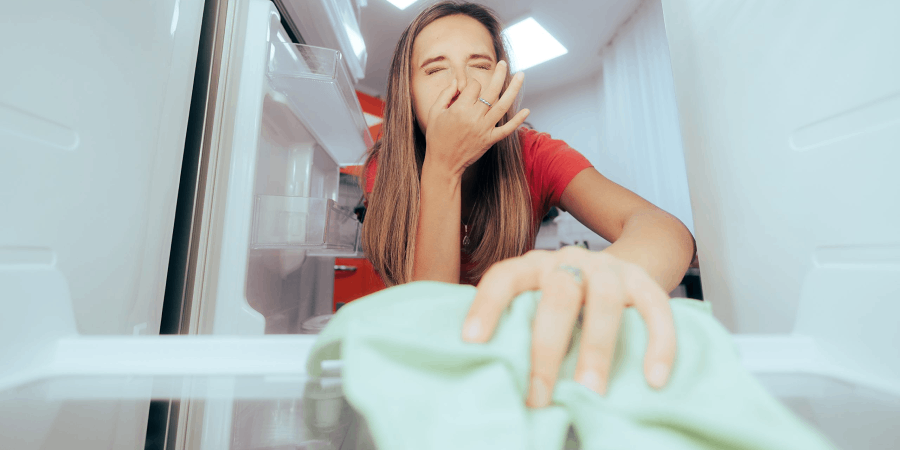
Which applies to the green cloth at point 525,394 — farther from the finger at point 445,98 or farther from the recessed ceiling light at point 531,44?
the recessed ceiling light at point 531,44

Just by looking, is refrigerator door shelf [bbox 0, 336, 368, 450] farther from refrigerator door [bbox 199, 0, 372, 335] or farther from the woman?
the woman

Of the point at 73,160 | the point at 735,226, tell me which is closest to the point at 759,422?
the point at 735,226

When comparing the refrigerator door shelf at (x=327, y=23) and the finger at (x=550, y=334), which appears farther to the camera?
the refrigerator door shelf at (x=327, y=23)

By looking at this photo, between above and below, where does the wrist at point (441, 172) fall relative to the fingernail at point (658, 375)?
above

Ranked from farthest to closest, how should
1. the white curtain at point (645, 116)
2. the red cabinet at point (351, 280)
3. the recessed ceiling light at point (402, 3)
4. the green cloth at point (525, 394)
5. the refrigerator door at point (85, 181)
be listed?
1. the red cabinet at point (351, 280)
2. the recessed ceiling light at point (402, 3)
3. the white curtain at point (645, 116)
4. the refrigerator door at point (85, 181)
5. the green cloth at point (525, 394)

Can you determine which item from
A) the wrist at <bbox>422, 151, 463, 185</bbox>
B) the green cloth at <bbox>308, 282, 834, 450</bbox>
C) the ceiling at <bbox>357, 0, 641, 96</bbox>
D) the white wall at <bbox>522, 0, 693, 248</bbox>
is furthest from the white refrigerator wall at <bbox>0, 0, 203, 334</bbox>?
the white wall at <bbox>522, 0, 693, 248</bbox>

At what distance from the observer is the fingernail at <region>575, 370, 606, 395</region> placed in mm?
208

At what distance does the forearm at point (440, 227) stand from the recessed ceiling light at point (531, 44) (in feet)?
5.60

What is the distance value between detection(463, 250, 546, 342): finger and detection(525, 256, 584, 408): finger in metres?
0.02

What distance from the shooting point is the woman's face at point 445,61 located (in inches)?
32.6

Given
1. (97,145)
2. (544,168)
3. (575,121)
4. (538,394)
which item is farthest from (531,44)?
(538,394)

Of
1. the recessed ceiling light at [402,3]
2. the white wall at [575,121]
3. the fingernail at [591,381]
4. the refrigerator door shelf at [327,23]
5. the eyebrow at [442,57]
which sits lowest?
the fingernail at [591,381]

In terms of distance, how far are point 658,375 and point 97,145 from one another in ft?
1.99

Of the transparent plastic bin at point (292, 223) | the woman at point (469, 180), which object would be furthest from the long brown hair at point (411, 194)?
the transparent plastic bin at point (292, 223)
